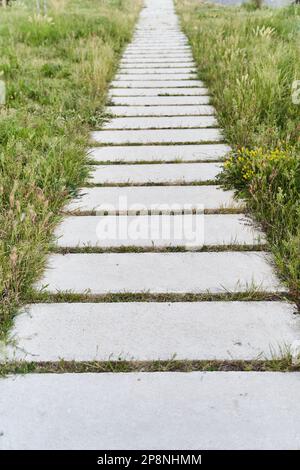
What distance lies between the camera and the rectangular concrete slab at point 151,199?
3094 millimetres

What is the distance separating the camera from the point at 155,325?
6.82ft

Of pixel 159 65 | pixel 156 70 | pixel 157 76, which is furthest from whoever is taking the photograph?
pixel 159 65

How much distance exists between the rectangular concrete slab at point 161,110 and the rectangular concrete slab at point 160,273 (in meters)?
2.72

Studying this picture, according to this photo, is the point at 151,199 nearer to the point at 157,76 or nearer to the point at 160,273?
the point at 160,273

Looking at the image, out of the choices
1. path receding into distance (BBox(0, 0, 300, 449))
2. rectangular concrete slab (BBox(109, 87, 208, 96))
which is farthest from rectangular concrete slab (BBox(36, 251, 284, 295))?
rectangular concrete slab (BBox(109, 87, 208, 96))

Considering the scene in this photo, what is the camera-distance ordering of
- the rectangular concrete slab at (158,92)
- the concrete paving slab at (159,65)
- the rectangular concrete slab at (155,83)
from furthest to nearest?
the concrete paving slab at (159,65), the rectangular concrete slab at (155,83), the rectangular concrete slab at (158,92)

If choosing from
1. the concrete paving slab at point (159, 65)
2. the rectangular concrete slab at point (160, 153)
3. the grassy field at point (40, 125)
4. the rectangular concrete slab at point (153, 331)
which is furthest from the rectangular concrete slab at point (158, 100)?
the rectangular concrete slab at point (153, 331)

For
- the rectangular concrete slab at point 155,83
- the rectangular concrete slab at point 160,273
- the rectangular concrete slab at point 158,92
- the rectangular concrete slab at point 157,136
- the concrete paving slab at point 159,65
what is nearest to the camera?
the rectangular concrete slab at point 160,273

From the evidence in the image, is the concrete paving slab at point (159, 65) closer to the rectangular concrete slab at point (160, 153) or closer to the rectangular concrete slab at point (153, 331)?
the rectangular concrete slab at point (160, 153)

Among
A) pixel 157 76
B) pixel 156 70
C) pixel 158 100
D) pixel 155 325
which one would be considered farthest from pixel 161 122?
pixel 155 325

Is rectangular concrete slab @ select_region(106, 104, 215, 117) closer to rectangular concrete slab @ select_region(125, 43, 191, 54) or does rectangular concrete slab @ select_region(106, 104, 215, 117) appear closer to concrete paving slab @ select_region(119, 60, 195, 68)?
concrete paving slab @ select_region(119, 60, 195, 68)

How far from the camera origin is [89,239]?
9.12 feet

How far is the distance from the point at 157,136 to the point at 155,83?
2.11m
